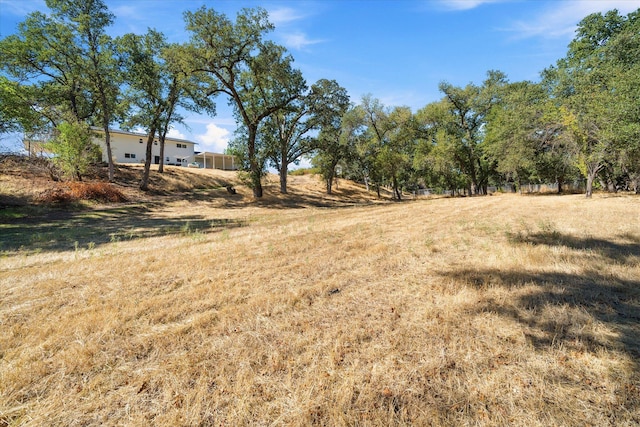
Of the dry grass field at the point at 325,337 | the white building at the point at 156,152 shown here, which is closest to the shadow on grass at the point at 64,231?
the dry grass field at the point at 325,337

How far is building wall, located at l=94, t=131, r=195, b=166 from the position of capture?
3756cm

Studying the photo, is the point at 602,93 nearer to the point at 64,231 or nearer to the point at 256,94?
the point at 256,94

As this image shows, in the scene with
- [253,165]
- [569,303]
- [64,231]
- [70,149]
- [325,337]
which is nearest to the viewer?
[325,337]

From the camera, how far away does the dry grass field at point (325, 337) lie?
6.22 ft

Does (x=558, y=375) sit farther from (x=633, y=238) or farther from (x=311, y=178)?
(x=311, y=178)

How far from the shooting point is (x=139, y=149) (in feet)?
132

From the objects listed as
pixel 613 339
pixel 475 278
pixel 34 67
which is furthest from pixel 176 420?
pixel 34 67

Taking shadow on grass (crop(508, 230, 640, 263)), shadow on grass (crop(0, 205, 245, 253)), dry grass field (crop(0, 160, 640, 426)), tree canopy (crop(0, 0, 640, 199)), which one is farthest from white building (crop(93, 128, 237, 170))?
shadow on grass (crop(508, 230, 640, 263))

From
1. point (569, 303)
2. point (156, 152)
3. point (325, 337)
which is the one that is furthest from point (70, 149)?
point (156, 152)

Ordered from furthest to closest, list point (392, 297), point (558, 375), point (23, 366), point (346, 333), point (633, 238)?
point (633, 238), point (392, 297), point (346, 333), point (23, 366), point (558, 375)

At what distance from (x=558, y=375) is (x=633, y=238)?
7028mm

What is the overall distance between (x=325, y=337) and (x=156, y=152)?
157ft

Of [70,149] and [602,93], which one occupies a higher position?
[602,93]

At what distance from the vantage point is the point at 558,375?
217 centimetres
